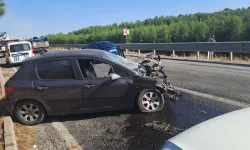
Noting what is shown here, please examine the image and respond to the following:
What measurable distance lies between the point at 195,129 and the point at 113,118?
4147 millimetres

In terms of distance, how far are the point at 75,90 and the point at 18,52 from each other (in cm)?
1709

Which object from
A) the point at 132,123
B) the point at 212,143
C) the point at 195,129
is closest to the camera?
the point at 212,143

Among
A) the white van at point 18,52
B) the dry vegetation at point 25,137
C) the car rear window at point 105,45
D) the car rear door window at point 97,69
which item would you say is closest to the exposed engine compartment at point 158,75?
the car rear door window at point 97,69

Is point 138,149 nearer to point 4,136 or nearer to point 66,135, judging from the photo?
point 66,135

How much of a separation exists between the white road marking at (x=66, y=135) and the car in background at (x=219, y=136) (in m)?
2.86

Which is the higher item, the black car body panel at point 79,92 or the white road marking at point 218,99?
the black car body panel at point 79,92

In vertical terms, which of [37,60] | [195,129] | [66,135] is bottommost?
[66,135]

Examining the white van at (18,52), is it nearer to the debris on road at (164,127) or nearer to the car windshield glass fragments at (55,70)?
the car windshield glass fragments at (55,70)

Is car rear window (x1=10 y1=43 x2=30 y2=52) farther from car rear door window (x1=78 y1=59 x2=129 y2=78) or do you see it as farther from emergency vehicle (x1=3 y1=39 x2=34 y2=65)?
car rear door window (x1=78 y1=59 x2=129 y2=78)

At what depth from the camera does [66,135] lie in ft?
20.6

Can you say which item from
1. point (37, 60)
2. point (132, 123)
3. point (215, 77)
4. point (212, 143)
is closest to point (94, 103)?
point (132, 123)

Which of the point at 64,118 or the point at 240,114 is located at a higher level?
the point at 240,114

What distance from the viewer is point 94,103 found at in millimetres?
7160

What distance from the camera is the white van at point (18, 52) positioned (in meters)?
22.8
